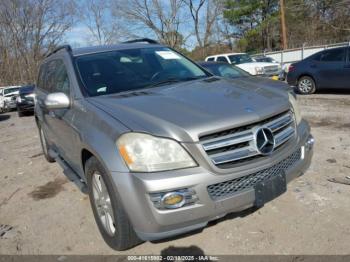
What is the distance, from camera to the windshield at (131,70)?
3.63 metres

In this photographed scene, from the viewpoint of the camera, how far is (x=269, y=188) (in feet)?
9.00

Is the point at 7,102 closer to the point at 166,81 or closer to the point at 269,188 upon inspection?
the point at 166,81

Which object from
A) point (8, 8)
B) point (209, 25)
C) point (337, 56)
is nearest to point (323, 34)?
point (209, 25)

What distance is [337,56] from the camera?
11.1 m

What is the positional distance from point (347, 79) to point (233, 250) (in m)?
9.25

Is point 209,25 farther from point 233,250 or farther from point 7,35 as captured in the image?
point 233,250

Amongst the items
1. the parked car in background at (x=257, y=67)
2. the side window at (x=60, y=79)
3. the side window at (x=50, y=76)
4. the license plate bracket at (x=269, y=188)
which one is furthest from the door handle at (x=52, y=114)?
the parked car in background at (x=257, y=67)

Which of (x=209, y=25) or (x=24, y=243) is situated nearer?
(x=24, y=243)

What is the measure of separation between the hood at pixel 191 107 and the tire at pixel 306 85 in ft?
29.7

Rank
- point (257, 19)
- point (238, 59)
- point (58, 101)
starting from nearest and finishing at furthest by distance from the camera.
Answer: point (58, 101)
point (238, 59)
point (257, 19)

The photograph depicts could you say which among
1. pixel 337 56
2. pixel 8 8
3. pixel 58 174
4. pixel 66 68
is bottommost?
pixel 58 174

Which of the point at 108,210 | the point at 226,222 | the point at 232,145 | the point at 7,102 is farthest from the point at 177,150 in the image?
the point at 7,102

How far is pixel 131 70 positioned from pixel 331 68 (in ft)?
29.7

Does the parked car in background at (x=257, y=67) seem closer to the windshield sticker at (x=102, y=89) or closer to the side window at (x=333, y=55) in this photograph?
the side window at (x=333, y=55)
